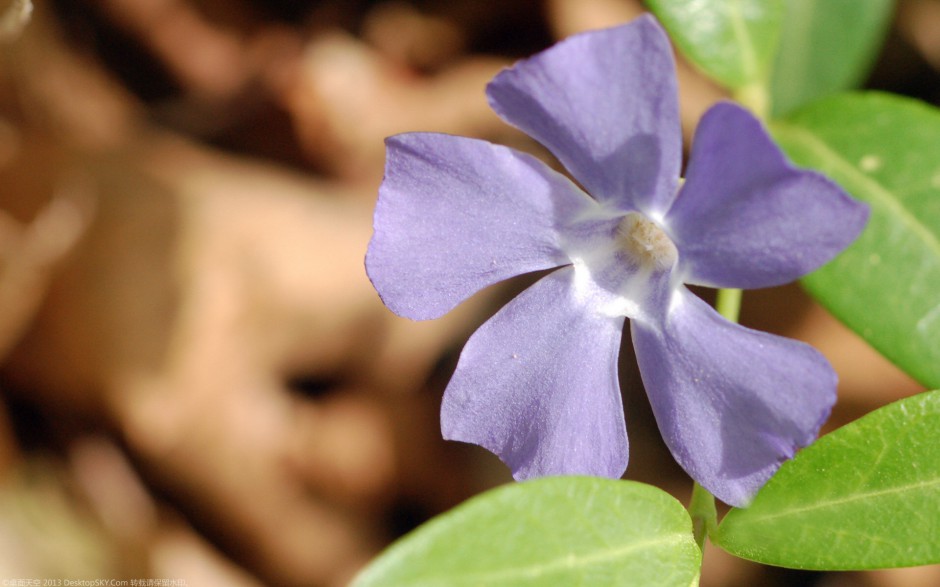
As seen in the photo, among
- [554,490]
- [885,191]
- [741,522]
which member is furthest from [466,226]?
[885,191]

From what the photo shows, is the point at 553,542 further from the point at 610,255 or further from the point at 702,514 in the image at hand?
the point at 610,255

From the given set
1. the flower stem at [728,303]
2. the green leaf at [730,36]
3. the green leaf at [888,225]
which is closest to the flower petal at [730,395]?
the flower stem at [728,303]

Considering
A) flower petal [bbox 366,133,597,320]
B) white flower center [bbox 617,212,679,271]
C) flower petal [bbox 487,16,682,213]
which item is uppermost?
flower petal [bbox 487,16,682,213]

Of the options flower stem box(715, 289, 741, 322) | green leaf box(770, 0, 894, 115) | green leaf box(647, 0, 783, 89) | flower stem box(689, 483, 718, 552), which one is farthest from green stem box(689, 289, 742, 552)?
green leaf box(770, 0, 894, 115)

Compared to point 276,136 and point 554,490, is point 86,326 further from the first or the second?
point 554,490

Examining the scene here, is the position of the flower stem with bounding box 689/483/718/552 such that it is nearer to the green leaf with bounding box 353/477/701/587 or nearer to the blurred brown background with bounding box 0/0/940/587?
the green leaf with bounding box 353/477/701/587

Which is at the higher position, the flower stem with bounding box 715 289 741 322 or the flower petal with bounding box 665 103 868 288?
the flower petal with bounding box 665 103 868 288

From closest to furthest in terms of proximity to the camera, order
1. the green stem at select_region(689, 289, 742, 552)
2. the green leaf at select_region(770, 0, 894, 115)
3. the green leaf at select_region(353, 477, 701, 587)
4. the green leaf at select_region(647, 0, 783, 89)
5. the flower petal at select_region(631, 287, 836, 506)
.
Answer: the green leaf at select_region(353, 477, 701, 587)
the flower petal at select_region(631, 287, 836, 506)
the green stem at select_region(689, 289, 742, 552)
the green leaf at select_region(647, 0, 783, 89)
the green leaf at select_region(770, 0, 894, 115)
